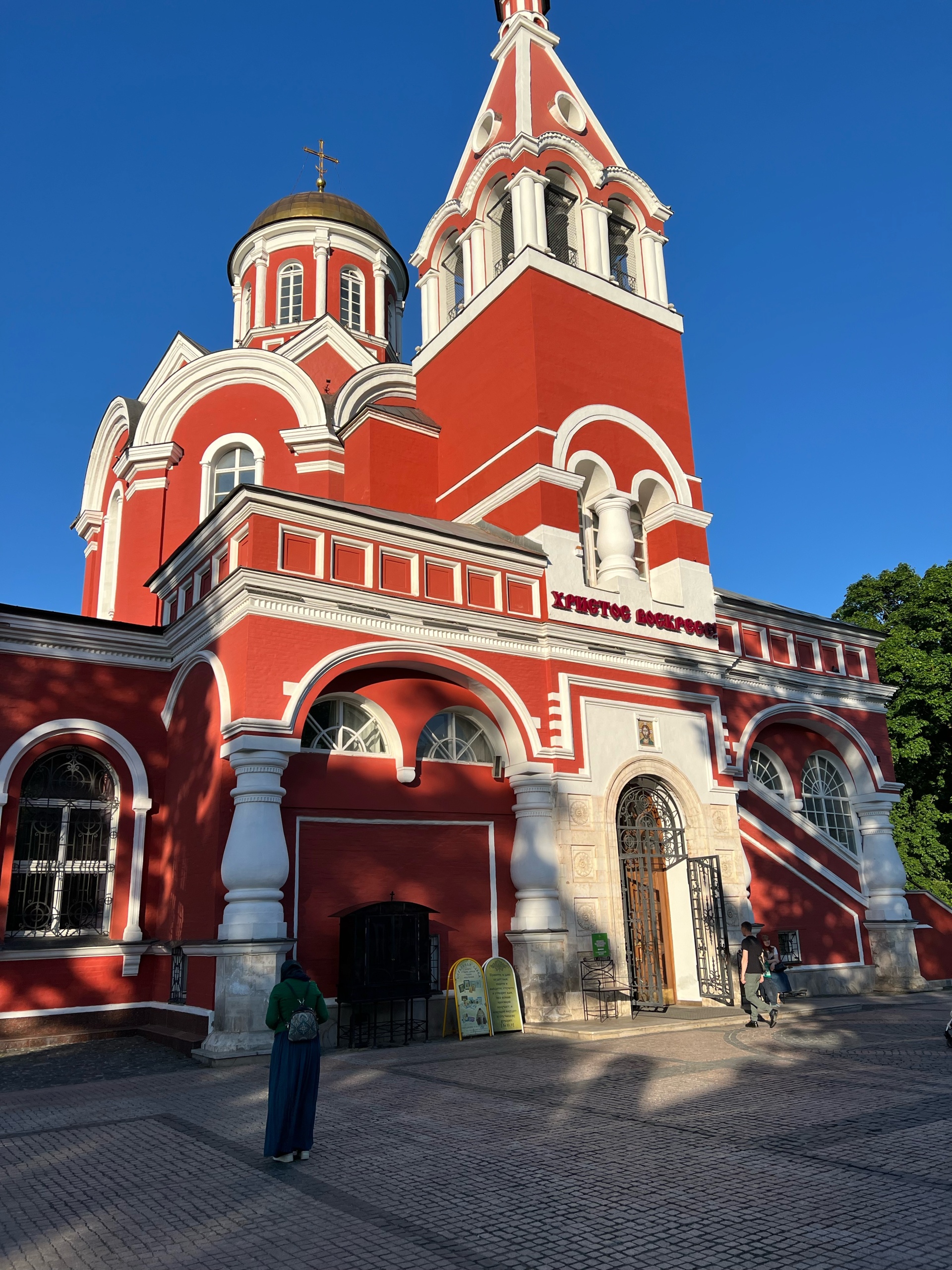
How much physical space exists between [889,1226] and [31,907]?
1060cm

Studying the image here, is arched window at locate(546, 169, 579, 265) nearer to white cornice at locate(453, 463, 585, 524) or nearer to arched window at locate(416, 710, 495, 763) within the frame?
white cornice at locate(453, 463, 585, 524)

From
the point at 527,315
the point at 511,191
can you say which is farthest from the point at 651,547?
the point at 511,191

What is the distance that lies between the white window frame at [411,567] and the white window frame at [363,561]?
12cm

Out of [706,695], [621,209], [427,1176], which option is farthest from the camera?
[621,209]

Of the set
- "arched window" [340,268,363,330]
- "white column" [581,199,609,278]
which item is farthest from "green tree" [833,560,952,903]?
"arched window" [340,268,363,330]

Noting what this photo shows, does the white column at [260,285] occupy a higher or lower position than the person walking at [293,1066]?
higher

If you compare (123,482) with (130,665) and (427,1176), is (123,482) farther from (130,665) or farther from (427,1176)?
(427,1176)

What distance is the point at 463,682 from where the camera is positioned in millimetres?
13156

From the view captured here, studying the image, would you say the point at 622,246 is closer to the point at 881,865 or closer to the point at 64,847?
the point at 881,865

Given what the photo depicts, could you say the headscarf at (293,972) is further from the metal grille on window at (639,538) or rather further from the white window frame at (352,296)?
the white window frame at (352,296)

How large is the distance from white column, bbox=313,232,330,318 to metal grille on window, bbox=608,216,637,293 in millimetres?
7322

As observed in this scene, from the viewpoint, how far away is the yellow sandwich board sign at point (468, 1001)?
38.3 ft

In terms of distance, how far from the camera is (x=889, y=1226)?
4504mm

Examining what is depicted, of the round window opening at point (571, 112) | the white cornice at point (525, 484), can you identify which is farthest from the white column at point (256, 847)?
the round window opening at point (571, 112)
